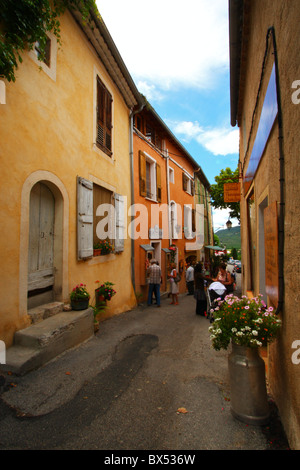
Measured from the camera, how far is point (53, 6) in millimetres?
4711

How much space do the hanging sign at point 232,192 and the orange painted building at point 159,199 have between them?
3.07 meters

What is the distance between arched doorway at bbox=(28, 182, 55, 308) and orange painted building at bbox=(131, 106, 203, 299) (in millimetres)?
3938

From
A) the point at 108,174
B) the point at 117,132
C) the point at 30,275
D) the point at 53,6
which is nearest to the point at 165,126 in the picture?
the point at 117,132

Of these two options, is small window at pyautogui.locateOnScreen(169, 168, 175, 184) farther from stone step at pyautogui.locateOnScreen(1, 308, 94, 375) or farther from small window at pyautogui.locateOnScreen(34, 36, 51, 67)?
stone step at pyautogui.locateOnScreen(1, 308, 94, 375)

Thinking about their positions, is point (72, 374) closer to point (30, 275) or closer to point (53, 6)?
point (30, 275)

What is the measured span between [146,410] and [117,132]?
721 centimetres

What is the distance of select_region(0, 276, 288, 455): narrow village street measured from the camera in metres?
2.27

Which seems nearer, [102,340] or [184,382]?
[184,382]

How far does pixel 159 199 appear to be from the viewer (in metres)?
11.4

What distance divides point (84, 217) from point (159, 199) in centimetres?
628

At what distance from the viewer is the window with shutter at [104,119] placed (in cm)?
665

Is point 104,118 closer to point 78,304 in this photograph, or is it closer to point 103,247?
point 103,247

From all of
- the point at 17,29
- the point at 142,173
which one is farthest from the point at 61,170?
the point at 142,173

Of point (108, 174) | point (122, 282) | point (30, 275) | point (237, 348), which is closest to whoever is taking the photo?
point (237, 348)
